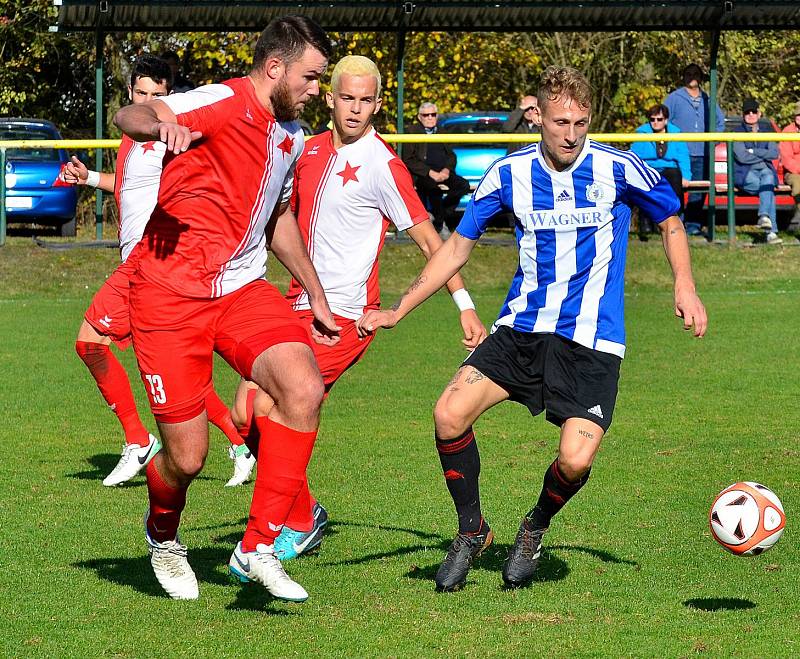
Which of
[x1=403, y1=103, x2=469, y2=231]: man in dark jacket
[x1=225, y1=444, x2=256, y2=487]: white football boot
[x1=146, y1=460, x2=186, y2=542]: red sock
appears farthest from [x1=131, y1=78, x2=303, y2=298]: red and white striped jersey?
[x1=403, y1=103, x2=469, y2=231]: man in dark jacket

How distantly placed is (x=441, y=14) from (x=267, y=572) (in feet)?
50.8

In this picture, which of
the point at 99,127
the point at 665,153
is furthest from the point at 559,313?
the point at 99,127

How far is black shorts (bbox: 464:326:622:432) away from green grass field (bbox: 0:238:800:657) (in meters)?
0.72

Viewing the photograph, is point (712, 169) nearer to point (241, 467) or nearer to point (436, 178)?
point (436, 178)

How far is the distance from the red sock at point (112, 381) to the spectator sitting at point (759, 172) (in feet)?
39.9

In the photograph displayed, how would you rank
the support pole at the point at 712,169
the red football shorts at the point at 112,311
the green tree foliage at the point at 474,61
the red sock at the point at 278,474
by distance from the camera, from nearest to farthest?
the red sock at the point at 278,474 < the red football shorts at the point at 112,311 < the support pole at the point at 712,169 < the green tree foliage at the point at 474,61

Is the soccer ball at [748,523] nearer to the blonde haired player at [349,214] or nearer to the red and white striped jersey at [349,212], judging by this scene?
the blonde haired player at [349,214]

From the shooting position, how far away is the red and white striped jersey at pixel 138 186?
761cm

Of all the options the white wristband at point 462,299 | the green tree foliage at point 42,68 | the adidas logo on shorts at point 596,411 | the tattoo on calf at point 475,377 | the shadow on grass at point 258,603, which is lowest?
the shadow on grass at point 258,603

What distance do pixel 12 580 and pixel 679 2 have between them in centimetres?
1594

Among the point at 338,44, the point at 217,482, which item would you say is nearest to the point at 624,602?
the point at 217,482

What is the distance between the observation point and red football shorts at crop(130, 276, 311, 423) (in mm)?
5293

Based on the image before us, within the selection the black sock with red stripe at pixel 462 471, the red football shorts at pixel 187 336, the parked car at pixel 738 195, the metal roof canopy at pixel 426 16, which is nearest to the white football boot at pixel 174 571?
the red football shorts at pixel 187 336

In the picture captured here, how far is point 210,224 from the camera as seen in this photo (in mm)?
5320
